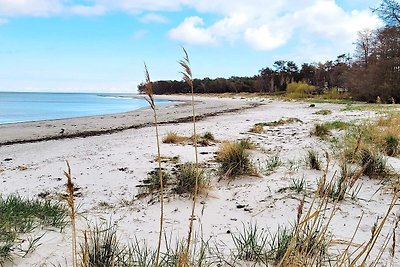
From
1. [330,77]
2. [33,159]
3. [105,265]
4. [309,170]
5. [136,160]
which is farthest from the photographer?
[330,77]

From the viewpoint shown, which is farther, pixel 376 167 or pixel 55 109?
pixel 55 109

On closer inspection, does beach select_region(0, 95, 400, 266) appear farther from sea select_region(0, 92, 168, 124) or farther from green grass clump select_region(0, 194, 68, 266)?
sea select_region(0, 92, 168, 124)

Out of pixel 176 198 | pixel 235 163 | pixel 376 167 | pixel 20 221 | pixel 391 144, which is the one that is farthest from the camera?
pixel 391 144

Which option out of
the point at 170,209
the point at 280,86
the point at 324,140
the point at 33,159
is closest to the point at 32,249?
the point at 170,209

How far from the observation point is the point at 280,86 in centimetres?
6938

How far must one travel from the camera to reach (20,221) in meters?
3.03

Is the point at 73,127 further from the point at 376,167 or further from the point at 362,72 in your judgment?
the point at 362,72

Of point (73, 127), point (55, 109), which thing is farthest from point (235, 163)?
point (55, 109)

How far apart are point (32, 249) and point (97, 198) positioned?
64.9 inches

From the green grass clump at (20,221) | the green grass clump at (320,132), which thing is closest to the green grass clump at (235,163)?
the green grass clump at (20,221)

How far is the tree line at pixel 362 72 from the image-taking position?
29.3 meters

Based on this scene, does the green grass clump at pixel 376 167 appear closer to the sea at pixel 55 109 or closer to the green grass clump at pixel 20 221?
the green grass clump at pixel 20 221

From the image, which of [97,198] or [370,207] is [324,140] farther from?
[97,198]

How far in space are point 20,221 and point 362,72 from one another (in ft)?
120
